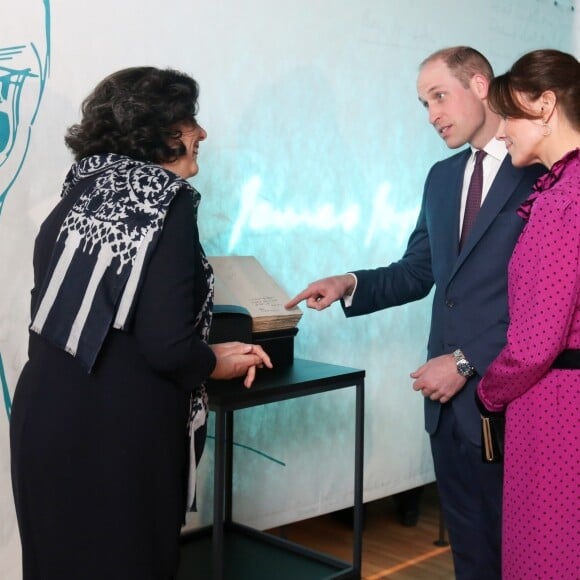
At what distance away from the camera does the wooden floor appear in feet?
9.18

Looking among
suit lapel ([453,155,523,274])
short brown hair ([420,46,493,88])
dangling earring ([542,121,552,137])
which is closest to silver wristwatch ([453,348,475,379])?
suit lapel ([453,155,523,274])

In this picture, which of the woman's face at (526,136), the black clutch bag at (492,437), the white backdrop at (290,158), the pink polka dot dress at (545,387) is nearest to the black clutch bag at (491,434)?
the black clutch bag at (492,437)

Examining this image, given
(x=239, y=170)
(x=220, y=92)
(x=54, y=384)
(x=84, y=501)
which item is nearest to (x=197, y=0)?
(x=220, y=92)

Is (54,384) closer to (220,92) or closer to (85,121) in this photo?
(85,121)

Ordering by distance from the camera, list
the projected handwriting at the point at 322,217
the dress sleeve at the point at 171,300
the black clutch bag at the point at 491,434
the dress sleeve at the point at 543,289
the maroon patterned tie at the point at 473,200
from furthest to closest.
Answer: the projected handwriting at the point at 322,217
the maroon patterned tie at the point at 473,200
the black clutch bag at the point at 491,434
the dress sleeve at the point at 543,289
the dress sleeve at the point at 171,300

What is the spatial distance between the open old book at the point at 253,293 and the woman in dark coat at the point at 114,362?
0.61 meters

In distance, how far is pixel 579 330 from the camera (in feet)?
5.08

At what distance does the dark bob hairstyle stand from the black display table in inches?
32.1

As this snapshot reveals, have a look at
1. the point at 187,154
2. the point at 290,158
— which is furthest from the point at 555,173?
the point at 290,158

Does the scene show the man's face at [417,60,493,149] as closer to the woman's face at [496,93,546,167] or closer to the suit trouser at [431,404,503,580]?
the woman's face at [496,93,546,167]

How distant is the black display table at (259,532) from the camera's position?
1921 mm

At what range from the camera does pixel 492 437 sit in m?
1.81

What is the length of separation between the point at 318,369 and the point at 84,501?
2.97 feet

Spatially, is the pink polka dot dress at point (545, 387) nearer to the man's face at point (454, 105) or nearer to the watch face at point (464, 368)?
the watch face at point (464, 368)
